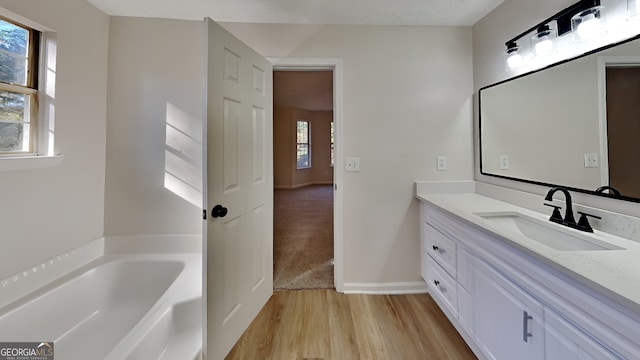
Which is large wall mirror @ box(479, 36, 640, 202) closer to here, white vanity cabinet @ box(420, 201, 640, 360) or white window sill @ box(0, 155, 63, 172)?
white vanity cabinet @ box(420, 201, 640, 360)

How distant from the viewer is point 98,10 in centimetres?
190

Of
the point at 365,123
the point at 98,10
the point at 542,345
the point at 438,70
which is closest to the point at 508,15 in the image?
the point at 438,70

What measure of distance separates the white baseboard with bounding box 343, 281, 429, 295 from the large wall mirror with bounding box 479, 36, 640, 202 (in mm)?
1152

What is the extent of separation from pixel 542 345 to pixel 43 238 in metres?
2.71

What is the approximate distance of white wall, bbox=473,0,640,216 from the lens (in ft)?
4.20

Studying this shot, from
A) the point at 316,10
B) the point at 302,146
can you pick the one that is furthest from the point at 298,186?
the point at 316,10

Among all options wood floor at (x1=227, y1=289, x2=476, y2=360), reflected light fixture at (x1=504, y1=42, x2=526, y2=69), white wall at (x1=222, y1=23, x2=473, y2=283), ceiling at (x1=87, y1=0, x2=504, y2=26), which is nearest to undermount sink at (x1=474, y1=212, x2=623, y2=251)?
white wall at (x1=222, y1=23, x2=473, y2=283)

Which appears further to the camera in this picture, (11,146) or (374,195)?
(374,195)

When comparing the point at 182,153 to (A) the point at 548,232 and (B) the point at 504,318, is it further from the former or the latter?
(A) the point at 548,232

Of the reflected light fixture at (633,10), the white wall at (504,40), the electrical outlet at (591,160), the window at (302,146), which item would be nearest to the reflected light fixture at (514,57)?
the white wall at (504,40)

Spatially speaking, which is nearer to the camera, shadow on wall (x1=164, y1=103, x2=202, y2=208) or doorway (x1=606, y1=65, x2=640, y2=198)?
doorway (x1=606, y1=65, x2=640, y2=198)

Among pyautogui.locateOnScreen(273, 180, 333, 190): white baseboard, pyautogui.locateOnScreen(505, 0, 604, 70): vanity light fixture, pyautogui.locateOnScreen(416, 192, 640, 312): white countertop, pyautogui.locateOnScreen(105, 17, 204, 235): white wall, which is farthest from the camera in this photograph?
pyautogui.locateOnScreen(273, 180, 333, 190): white baseboard

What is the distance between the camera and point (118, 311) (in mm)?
1760

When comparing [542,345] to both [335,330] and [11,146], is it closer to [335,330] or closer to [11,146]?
[335,330]
